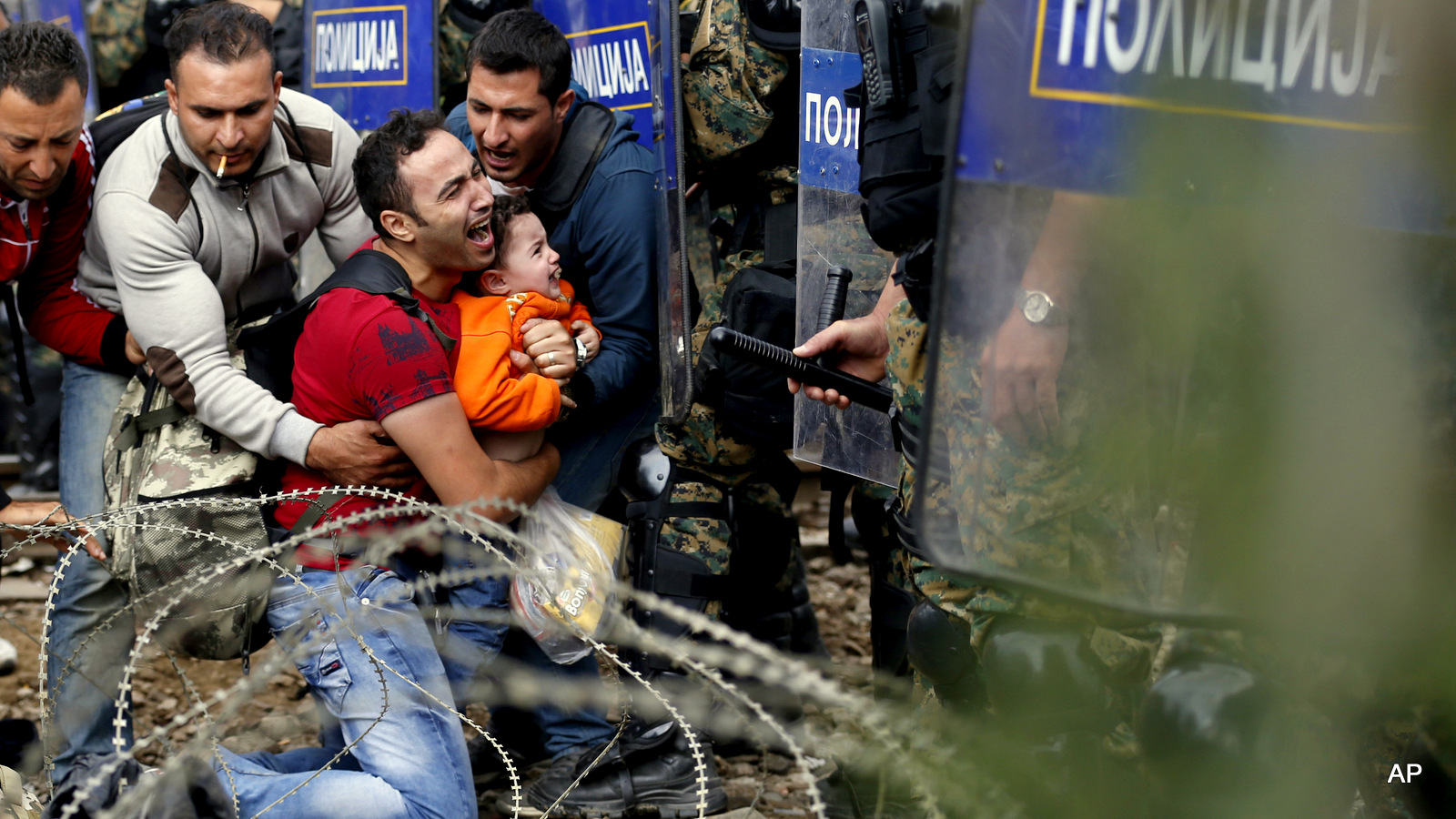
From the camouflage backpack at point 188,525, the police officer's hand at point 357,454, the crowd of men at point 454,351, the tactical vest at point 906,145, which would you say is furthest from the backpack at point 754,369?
the camouflage backpack at point 188,525

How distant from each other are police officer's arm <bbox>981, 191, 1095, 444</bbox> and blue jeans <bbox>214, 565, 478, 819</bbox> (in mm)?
1310

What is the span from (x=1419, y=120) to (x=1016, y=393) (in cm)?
40

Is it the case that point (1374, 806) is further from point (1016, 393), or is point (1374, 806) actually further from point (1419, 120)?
point (1419, 120)

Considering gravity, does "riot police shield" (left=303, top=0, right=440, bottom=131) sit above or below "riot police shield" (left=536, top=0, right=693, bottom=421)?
above

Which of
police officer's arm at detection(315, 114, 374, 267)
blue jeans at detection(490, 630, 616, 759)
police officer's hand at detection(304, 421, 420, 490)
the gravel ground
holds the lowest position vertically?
the gravel ground

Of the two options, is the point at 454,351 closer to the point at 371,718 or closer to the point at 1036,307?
the point at 371,718

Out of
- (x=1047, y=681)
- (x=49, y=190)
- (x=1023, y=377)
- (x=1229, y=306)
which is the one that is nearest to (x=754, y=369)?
(x=49, y=190)

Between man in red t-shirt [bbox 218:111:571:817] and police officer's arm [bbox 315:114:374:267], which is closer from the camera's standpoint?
man in red t-shirt [bbox 218:111:571:817]

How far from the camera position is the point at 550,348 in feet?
8.20

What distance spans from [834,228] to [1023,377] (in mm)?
1402

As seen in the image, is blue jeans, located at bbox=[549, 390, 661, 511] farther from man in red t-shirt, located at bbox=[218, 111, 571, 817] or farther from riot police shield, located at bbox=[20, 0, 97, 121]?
riot police shield, located at bbox=[20, 0, 97, 121]

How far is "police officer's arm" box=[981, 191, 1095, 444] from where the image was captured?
3.38 ft

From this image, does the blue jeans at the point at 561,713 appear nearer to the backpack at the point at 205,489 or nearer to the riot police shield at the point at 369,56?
the backpack at the point at 205,489

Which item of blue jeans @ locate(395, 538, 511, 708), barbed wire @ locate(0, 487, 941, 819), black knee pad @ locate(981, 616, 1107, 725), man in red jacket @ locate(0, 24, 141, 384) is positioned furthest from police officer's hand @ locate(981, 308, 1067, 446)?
man in red jacket @ locate(0, 24, 141, 384)
